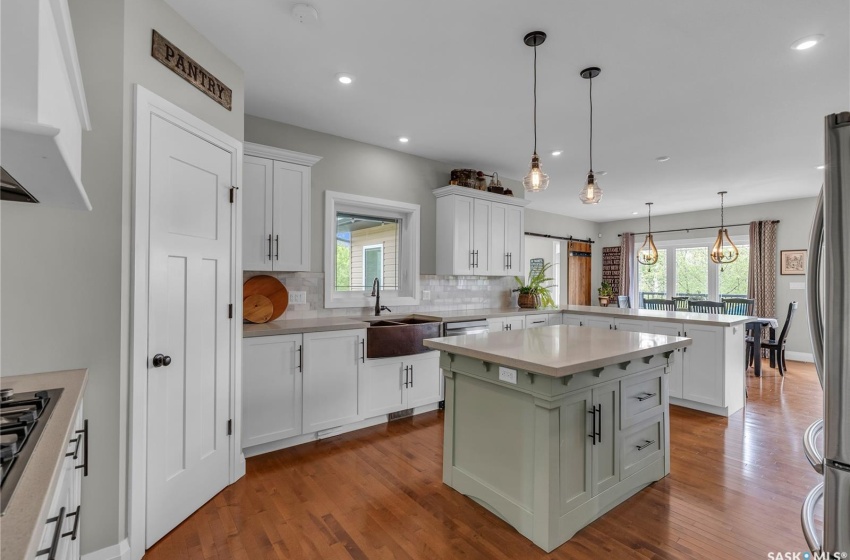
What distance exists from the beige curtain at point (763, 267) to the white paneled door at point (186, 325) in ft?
27.0

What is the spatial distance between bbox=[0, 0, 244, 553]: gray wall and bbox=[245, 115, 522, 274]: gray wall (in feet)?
5.39

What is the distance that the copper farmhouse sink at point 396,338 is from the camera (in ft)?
10.8

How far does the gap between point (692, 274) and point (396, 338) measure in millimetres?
7113

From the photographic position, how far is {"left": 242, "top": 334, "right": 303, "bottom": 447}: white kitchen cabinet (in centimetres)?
269

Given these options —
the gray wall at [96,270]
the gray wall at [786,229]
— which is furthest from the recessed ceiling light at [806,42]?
the gray wall at [786,229]

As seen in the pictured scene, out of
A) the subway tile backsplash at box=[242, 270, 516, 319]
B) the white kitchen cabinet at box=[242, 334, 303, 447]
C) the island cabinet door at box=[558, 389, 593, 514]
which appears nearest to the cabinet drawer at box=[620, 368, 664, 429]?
the island cabinet door at box=[558, 389, 593, 514]

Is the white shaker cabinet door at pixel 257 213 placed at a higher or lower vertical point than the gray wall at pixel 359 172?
lower

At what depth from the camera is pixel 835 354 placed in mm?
837

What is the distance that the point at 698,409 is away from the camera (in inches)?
153

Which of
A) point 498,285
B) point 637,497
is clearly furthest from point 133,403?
point 498,285

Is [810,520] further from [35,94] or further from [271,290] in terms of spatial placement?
[271,290]

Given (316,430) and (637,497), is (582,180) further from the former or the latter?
(316,430)

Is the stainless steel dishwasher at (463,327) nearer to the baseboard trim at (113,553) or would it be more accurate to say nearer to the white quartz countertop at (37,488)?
the baseboard trim at (113,553)

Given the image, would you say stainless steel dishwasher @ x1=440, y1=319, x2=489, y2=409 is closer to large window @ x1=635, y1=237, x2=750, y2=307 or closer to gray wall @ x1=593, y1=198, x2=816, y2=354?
gray wall @ x1=593, y1=198, x2=816, y2=354
